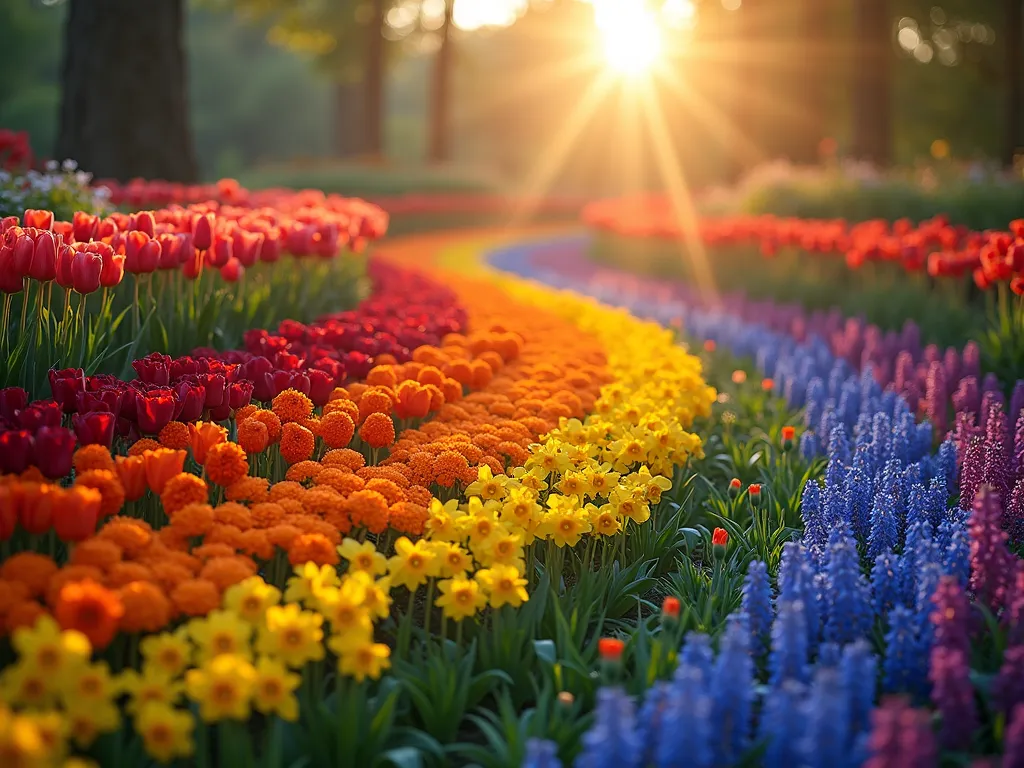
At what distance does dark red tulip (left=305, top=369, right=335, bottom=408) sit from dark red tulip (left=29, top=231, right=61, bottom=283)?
1048 mm

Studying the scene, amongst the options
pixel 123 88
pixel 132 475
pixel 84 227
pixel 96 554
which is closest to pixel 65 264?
pixel 84 227

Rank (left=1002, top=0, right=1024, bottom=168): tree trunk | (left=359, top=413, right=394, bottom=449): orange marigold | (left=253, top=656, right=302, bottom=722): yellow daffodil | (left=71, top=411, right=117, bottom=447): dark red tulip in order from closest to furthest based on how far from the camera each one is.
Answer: (left=253, top=656, right=302, bottom=722): yellow daffodil, (left=71, top=411, right=117, bottom=447): dark red tulip, (left=359, top=413, right=394, bottom=449): orange marigold, (left=1002, top=0, right=1024, bottom=168): tree trunk

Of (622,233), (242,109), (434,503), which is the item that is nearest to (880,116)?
(622,233)

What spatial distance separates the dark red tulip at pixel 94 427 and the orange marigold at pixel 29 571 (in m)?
0.53

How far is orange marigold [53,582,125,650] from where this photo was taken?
2.32m

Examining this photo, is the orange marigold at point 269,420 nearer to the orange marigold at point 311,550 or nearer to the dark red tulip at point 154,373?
the dark red tulip at point 154,373

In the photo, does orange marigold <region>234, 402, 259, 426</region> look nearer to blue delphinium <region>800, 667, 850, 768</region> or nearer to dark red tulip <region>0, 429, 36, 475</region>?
dark red tulip <region>0, 429, 36, 475</region>

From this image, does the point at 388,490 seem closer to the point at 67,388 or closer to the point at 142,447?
the point at 142,447

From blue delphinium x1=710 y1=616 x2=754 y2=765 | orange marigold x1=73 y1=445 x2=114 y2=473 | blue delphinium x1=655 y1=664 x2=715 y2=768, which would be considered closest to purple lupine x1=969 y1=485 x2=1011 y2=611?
blue delphinium x1=710 y1=616 x2=754 y2=765

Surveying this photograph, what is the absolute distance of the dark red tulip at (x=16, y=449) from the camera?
108 inches

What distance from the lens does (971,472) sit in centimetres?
378

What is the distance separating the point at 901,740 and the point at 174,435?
2.42 metres

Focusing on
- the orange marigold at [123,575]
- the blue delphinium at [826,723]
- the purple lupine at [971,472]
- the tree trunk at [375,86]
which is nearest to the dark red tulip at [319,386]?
the orange marigold at [123,575]

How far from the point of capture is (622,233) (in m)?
14.2
